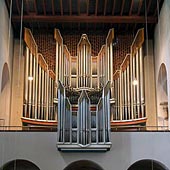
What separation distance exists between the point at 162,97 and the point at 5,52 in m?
5.45

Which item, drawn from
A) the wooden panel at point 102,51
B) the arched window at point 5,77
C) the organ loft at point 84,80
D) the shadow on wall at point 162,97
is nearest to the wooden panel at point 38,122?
the organ loft at point 84,80

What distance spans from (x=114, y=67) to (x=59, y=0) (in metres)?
3.03

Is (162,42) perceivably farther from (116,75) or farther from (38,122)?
(38,122)

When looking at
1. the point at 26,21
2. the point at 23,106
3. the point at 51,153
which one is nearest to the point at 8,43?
the point at 26,21

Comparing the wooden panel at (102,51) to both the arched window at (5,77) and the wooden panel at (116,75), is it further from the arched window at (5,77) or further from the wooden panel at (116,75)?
the arched window at (5,77)

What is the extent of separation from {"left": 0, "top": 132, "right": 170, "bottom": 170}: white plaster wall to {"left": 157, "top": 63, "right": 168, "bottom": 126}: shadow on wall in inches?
85.8

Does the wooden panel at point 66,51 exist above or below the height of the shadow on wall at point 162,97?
above

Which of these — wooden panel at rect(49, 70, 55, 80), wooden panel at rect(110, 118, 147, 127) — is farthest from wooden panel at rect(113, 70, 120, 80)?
wooden panel at rect(49, 70, 55, 80)

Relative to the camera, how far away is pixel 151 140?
38.2 ft

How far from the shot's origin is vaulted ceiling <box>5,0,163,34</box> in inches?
535

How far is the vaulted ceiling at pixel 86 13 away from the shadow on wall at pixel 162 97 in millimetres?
1804

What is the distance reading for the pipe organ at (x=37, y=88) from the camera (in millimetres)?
13513

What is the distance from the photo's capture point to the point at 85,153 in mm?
11523

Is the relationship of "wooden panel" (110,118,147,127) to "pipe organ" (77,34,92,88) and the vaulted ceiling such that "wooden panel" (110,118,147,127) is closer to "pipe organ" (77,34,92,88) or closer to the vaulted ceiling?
"pipe organ" (77,34,92,88)
